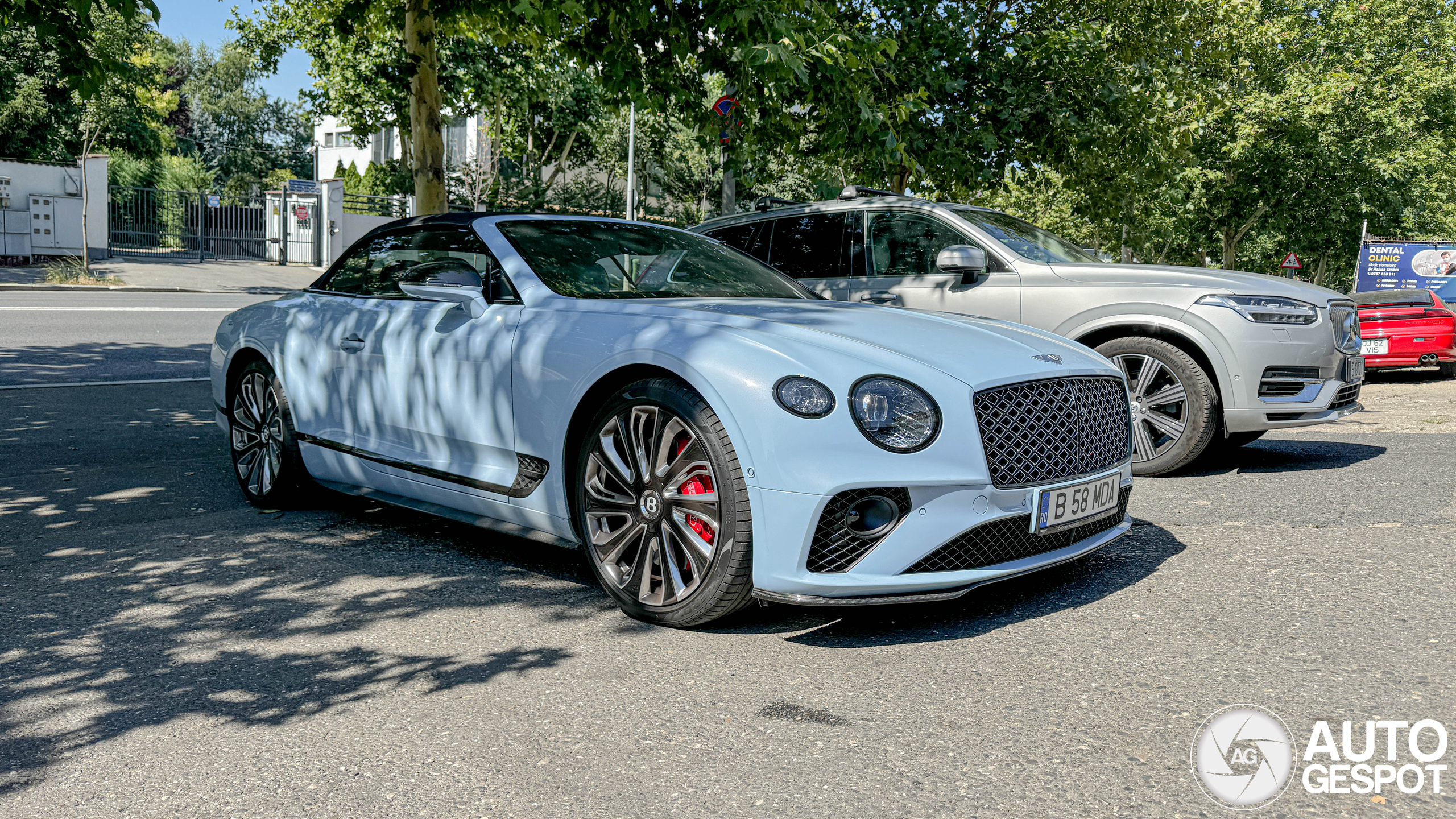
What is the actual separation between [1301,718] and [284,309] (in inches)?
185

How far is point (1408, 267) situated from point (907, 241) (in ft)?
79.3

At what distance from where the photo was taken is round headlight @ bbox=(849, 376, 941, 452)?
343 cm

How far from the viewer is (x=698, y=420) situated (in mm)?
3576

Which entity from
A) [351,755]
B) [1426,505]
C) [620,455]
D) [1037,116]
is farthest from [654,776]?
[1037,116]

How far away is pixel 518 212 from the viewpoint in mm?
5301

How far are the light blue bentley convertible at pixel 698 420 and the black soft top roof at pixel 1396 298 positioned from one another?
47.0 ft

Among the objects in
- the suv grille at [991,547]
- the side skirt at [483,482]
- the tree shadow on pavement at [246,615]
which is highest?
→ the side skirt at [483,482]

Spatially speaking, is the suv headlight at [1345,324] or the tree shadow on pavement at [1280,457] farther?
the tree shadow on pavement at [1280,457]

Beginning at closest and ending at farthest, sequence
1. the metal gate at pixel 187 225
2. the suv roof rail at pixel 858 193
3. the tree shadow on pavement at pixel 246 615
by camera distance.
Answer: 1. the tree shadow on pavement at pixel 246 615
2. the suv roof rail at pixel 858 193
3. the metal gate at pixel 187 225

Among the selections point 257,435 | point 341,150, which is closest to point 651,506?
point 257,435

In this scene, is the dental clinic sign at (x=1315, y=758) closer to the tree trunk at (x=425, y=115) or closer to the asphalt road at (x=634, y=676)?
the asphalt road at (x=634, y=676)

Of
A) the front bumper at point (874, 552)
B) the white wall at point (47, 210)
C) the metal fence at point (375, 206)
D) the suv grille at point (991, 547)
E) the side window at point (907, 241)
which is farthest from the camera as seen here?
the metal fence at point (375, 206)

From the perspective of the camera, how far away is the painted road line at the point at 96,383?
9.74m

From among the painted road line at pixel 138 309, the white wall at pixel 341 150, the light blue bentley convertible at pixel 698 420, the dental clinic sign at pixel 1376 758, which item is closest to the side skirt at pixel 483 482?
the light blue bentley convertible at pixel 698 420
